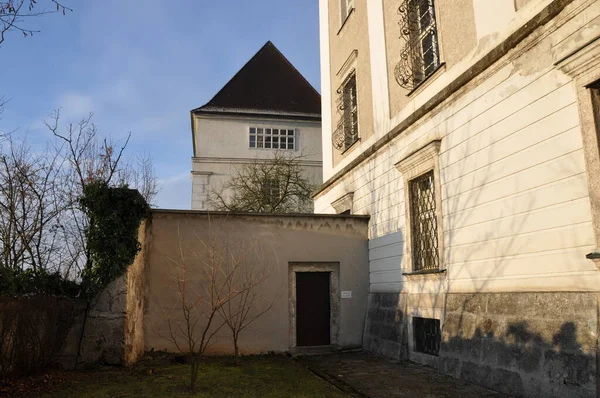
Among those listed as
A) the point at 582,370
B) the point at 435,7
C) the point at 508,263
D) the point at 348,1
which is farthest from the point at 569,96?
the point at 348,1

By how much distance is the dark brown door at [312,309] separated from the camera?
11.2 m

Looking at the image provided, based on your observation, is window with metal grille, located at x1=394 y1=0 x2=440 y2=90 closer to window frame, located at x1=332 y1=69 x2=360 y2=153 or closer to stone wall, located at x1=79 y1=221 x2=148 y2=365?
window frame, located at x1=332 y1=69 x2=360 y2=153

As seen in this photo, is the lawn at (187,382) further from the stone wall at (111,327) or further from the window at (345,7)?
the window at (345,7)

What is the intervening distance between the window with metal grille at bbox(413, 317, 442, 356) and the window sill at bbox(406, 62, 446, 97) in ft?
A: 15.6

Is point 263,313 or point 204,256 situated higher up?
point 204,256

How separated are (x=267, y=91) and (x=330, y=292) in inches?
654

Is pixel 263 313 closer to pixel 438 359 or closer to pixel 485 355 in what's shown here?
pixel 438 359

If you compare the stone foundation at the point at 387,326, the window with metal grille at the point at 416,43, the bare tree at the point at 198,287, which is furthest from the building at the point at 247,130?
the window with metal grille at the point at 416,43

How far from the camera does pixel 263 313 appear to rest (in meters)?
10.8

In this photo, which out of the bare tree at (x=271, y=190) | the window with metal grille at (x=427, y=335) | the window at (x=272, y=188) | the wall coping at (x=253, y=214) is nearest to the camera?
the window with metal grille at (x=427, y=335)

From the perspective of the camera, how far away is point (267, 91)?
83.9ft

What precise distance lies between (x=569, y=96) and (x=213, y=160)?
19.6 meters

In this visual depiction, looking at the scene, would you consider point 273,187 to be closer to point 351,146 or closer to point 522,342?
point 351,146

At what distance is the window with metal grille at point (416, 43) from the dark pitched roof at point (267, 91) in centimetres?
1446
